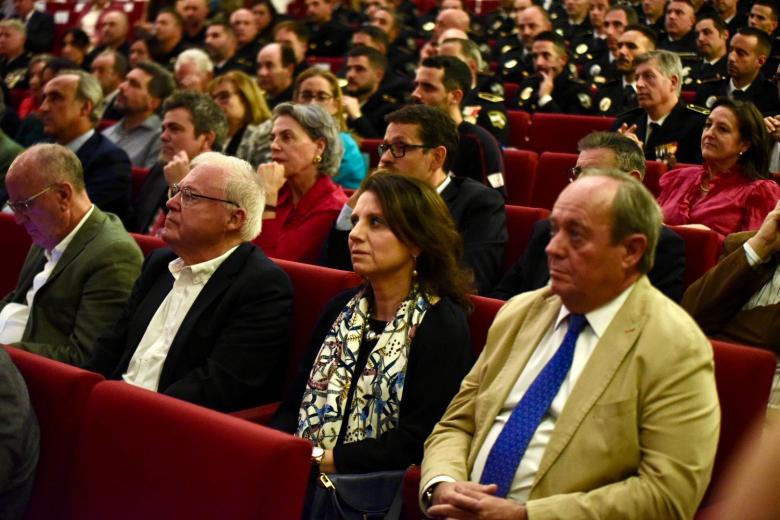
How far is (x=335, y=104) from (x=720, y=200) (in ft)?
6.37

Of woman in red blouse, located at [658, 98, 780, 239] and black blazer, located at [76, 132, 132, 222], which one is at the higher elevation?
woman in red blouse, located at [658, 98, 780, 239]

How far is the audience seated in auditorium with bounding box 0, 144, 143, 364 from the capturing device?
318 centimetres

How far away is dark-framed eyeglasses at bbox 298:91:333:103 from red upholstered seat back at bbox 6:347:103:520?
291cm

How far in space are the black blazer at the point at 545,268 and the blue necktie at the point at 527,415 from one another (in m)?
1.05

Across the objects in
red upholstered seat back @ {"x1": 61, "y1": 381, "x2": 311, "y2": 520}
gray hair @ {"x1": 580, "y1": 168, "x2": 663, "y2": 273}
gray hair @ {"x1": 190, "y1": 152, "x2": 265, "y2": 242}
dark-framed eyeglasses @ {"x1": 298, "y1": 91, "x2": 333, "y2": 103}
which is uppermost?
gray hair @ {"x1": 580, "y1": 168, "x2": 663, "y2": 273}

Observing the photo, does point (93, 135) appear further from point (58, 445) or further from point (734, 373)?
Answer: point (734, 373)

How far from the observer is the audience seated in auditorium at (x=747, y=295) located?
2.83m

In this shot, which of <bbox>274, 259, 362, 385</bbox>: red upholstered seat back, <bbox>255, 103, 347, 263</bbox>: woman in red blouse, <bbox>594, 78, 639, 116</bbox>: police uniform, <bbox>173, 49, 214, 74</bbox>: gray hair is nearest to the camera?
<bbox>274, 259, 362, 385</bbox>: red upholstered seat back

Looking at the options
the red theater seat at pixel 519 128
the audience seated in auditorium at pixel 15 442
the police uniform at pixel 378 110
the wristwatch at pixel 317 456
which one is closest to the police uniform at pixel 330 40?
the police uniform at pixel 378 110

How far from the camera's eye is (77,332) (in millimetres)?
3139

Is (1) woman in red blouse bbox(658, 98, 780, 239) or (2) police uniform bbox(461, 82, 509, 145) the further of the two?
(2) police uniform bbox(461, 82, 509, 145)

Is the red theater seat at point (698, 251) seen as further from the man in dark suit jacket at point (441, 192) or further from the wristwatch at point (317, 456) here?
the wristwatch at point (317, 456)

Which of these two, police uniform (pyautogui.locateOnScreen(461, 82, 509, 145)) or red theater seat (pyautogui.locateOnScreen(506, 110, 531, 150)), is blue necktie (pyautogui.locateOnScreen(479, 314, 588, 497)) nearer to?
police uniform (pyautogui.locateOnScreen(461, 82, 509, 145))

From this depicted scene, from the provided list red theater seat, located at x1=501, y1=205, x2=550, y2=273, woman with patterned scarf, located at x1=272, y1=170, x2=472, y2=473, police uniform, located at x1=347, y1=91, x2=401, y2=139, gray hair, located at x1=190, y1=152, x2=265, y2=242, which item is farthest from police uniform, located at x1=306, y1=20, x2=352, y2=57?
woman with patterned scarf, located at x1=272, y1=170, x2=472, y2=473
